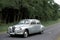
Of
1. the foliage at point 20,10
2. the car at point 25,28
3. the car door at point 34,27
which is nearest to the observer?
the car at point 25,28

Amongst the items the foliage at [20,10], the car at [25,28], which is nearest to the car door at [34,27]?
the car at [25,28]

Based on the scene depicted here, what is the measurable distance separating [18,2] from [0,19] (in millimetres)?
7497

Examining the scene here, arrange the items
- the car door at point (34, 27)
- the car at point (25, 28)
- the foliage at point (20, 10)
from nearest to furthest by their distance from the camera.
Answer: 1. the car at point (25, 28)
2. the car door at point (34, 27)
3. the foliage at point (20, 10)

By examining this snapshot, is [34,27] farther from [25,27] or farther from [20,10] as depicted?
[20,10]

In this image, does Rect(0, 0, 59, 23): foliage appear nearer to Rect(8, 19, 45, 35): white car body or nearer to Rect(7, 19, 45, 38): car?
Rect(8, 19, 45, 35): white car body

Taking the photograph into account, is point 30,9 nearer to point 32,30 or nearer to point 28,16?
point 28,16

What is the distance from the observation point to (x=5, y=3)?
33938 millimetres

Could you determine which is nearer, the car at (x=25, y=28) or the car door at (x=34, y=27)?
the car at (x=25, y=28)

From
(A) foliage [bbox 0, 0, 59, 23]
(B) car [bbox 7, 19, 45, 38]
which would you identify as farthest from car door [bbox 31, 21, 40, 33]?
(A) foliage [bbox 0, 0, 59, 23]

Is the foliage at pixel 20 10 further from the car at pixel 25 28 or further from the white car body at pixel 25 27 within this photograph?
the car at pixel 25 28

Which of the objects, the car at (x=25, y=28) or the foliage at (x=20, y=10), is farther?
the foliage at (x=20, y=10)

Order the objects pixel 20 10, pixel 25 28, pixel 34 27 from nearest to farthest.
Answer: pixel 25 28 → pixel 34 27 → pixel 20 10

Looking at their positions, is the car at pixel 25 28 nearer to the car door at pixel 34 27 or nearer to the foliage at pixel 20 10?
the car door at pixel 34 27

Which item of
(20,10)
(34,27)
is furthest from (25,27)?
Result: (20,10)
